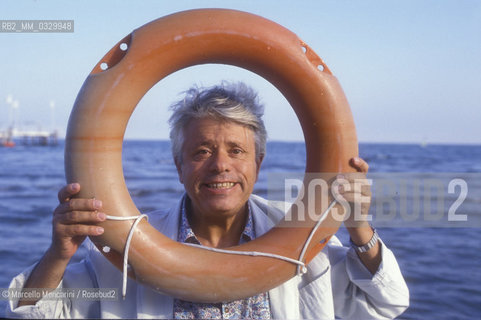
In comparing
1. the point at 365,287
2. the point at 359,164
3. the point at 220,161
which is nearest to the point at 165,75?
the point at 220,161

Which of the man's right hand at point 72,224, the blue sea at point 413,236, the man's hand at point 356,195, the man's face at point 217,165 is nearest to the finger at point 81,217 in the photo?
the man's right hand at point 72,224

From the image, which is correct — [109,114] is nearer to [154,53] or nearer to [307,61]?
[154,53]

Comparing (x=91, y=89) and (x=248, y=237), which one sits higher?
(x=91, y=89)

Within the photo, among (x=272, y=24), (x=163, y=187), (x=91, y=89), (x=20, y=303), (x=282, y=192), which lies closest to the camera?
(x=20, y=303)

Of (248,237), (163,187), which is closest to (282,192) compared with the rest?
(163,187)

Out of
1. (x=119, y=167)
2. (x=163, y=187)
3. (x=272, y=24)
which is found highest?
(x=272, y=24)

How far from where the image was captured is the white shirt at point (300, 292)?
1518 millimetres

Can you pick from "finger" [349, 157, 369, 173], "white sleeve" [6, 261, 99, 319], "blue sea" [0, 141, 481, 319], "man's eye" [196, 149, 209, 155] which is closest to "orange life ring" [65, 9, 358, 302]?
"finger" [349, 157, 369, 173]

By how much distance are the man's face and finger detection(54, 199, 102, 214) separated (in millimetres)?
344

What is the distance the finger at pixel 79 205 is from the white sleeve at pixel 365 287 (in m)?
0.85

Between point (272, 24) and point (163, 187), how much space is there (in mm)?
7985

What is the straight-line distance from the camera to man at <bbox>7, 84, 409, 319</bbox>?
152 centimetres

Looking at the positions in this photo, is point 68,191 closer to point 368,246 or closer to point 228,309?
point 228,309

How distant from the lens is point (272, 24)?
1.65m
